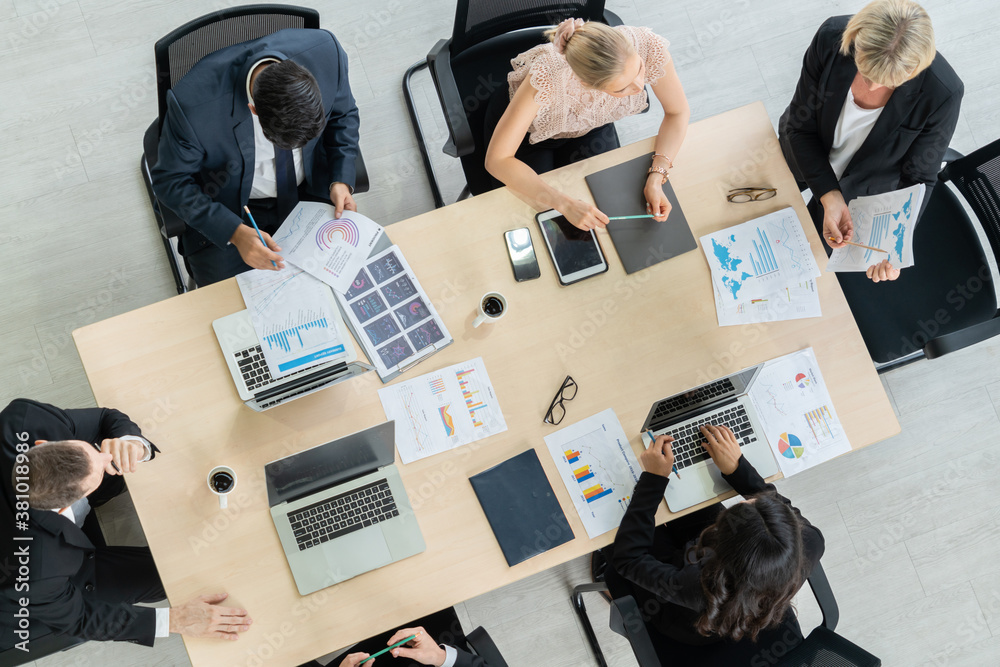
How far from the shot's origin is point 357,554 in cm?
173

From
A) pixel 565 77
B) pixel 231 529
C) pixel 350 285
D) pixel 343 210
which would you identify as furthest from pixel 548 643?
pixel 565 77

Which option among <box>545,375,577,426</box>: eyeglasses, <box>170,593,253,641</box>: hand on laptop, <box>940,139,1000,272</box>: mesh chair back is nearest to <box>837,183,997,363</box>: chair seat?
<box>940,139,1000,272</box>: mesh chair back

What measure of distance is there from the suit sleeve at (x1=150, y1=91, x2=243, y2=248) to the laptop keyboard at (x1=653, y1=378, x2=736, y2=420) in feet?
4.45

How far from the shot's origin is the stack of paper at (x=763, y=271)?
1.94 metres

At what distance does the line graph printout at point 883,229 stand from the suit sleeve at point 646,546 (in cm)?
88

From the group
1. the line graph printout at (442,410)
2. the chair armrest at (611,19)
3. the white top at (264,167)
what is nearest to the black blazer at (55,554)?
the line graph printout at (442,410)

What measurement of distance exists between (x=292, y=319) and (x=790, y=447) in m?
1.47

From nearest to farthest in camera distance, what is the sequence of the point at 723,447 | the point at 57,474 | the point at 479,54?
the point at 57,474 < the point at 723,447 < the point at 479,54

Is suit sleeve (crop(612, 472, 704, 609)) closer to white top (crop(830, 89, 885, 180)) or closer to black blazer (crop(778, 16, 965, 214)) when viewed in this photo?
black blazer (crop(778, 16, 965, 214))

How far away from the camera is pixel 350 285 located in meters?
1.83

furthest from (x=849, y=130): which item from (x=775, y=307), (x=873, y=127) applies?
(x=775, y=307)

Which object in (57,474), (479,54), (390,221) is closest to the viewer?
(57,474)

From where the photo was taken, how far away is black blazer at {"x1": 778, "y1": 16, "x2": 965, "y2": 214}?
75.2 inches

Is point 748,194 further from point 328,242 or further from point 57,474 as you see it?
point 57,474
